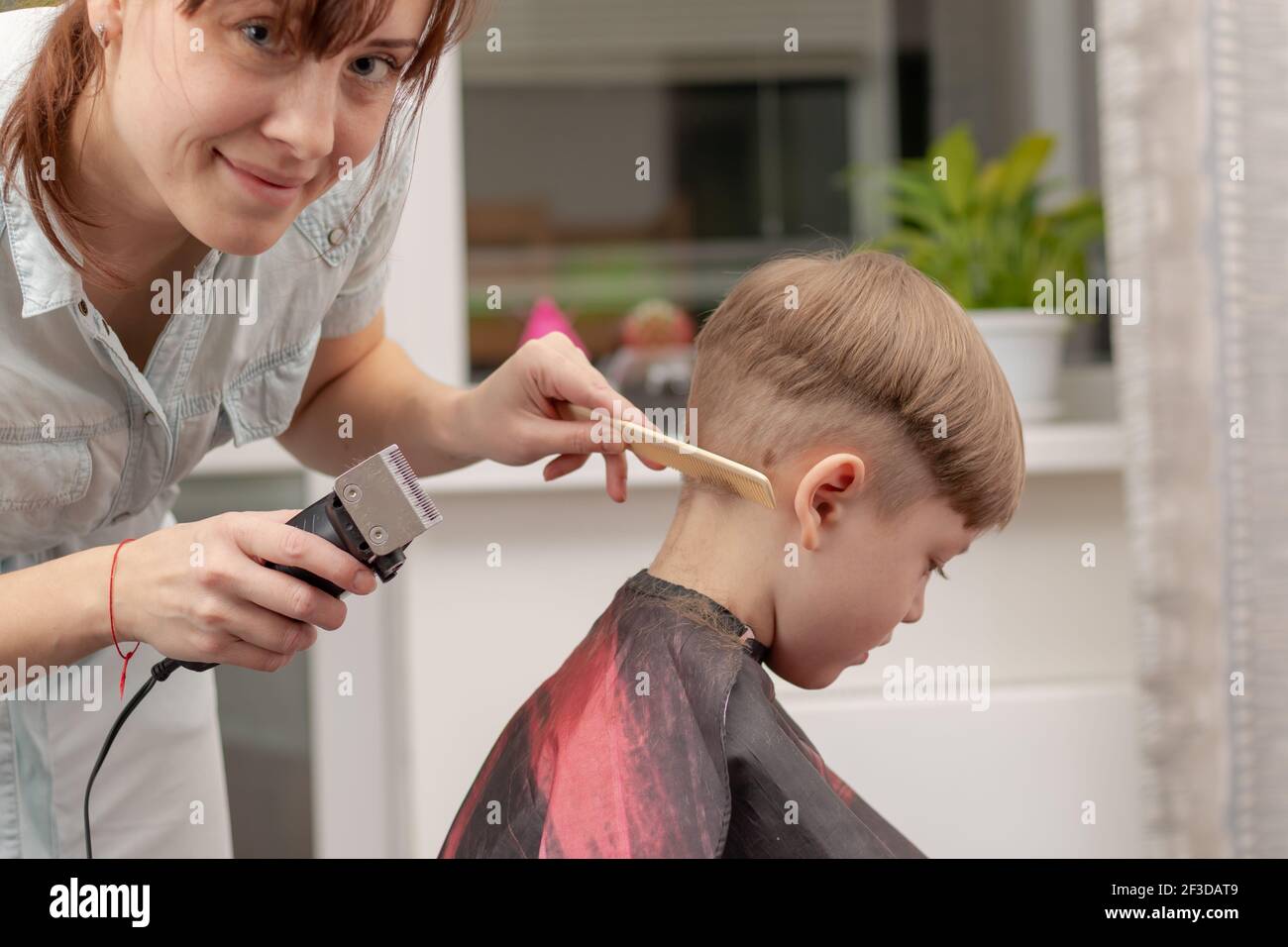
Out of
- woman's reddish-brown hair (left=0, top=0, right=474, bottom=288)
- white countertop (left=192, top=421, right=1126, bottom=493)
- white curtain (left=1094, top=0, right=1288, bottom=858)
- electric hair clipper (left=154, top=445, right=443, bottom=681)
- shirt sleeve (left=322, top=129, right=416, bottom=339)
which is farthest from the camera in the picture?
white countertop (left=192, top=421, right=1126, bottom=493)

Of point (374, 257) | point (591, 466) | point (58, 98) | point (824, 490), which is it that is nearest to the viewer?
point (58, 98)

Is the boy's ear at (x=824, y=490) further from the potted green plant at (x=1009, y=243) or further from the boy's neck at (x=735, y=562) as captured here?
the potted green plant at (x=1009, y=243)

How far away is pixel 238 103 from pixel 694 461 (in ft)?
1.16

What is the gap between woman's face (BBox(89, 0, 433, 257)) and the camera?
2.20ft

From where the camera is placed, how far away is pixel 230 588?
0.66 meters

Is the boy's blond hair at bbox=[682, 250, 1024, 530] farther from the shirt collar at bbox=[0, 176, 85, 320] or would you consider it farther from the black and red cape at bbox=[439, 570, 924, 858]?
the shirt collar at bbox=[0, 176, 85, 320]

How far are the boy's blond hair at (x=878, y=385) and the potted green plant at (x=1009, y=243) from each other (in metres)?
0.78

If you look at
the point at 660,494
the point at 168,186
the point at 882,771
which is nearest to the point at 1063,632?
the point at 882,771

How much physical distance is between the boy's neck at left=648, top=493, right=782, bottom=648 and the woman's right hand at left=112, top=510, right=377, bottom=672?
30cm

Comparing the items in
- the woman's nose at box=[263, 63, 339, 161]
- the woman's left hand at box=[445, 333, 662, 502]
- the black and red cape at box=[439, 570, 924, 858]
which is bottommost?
the black and red cape at box=[439, 570, 924, 858]

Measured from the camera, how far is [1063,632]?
163 centimetres

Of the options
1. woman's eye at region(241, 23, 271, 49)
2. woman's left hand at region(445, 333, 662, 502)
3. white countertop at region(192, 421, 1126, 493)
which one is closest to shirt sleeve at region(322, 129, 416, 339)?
woman's left hand at region(445, 333, 662, 502)

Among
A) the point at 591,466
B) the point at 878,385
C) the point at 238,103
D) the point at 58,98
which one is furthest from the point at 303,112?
the point at 591,466

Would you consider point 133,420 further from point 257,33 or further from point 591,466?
point 591,466
